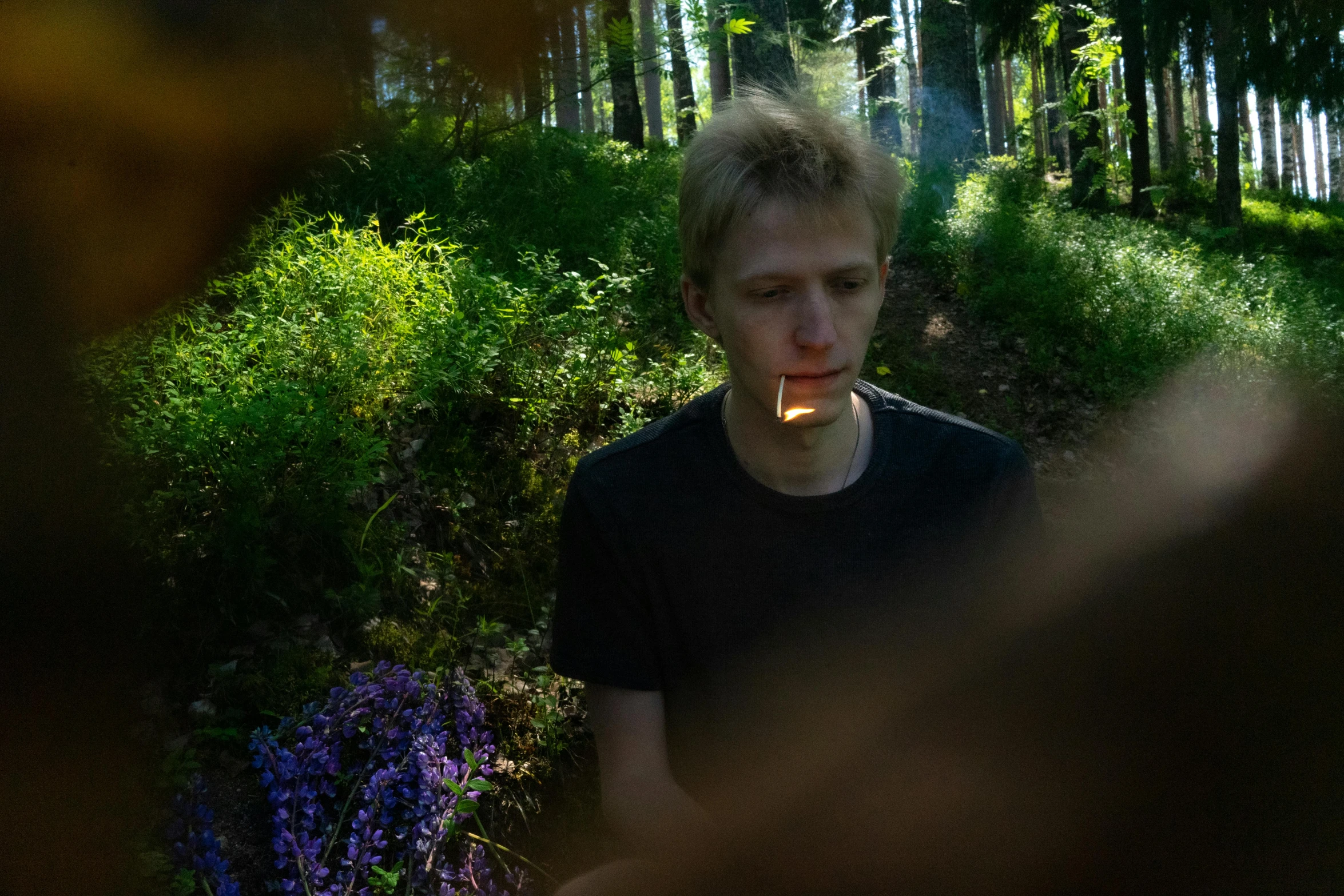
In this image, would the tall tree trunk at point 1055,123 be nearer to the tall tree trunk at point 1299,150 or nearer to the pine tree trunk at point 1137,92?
the pine tree trunk at point 1137,92

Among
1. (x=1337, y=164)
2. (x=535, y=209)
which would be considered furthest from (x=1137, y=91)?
(x=535, y=209)

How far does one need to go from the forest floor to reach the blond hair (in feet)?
4.57

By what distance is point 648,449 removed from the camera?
6.14ft

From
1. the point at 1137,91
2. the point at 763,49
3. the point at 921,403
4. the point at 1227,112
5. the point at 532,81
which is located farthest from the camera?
the point at 1137,91

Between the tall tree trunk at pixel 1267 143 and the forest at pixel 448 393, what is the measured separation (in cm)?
488

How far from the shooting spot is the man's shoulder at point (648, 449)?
6.03 feet

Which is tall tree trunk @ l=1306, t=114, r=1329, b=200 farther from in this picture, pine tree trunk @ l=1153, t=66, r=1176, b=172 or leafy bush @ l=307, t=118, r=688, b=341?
leafy bush @ l=307, t=118, r=688, b=341

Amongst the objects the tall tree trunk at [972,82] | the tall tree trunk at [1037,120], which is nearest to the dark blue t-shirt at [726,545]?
the tall tree trunk at [972,82]

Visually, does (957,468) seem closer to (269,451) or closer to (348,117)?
(348,117)

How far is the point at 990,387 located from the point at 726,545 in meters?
4.28

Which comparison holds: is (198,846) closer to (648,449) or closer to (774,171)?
(648,449)

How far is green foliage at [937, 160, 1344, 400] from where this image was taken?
5793 millimetres

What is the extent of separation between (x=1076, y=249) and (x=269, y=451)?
645 centimetres

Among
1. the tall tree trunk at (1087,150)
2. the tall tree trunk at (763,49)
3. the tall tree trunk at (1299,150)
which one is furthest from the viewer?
the tall tree trunk at (1299,150)
